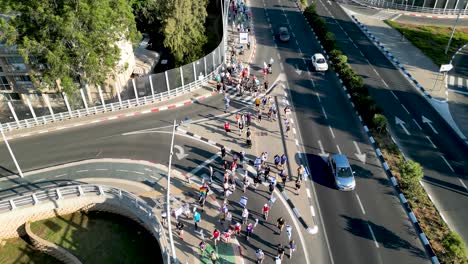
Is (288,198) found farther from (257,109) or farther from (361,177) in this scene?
(257,109)

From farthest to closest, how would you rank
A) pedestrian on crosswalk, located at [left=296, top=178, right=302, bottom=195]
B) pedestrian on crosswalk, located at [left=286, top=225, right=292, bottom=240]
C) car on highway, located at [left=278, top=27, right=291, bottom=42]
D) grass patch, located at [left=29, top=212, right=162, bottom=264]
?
car on highway, located at [left=278, top=27, right=291, bottom=42], pedestrian on crosswalk, located at [left=296, top=178, right=302, bottom=195], grass patch, located at [left=29, top=212, right=162, bottom=264], pedestrian on crosswalk, located at [left=286, top=225, right=292, bottom=240]

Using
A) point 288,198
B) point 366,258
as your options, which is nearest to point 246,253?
point 288,198

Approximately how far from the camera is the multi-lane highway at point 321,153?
2630cm

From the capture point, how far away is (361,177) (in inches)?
1264

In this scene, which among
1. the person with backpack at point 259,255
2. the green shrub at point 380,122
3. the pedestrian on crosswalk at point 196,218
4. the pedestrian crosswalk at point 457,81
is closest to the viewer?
the person with backpack at point 259,255

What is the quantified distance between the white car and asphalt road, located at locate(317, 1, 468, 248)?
192 inches

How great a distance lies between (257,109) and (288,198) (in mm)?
13168

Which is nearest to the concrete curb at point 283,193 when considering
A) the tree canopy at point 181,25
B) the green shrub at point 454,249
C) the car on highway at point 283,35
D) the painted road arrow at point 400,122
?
the green shrub at point 454,249

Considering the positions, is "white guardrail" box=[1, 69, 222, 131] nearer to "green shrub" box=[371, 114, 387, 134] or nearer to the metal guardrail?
"green shrub" box=[371, 114, 387, 134]

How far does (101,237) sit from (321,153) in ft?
66.2

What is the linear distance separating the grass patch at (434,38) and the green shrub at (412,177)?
28.1 meters

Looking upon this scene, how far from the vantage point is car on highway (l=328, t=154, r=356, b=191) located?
30.2 meters

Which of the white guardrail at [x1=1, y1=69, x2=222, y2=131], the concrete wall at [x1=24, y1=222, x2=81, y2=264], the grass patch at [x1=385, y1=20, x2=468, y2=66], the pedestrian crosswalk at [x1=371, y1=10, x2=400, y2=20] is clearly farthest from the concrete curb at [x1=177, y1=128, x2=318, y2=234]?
the pedestrian crosswalk at [x1=371, y1=10, x2=400, y2=20]

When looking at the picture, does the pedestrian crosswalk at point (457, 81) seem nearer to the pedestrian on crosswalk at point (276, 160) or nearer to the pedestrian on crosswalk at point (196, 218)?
the pedestrian on crosswalk at point (276, 160)
